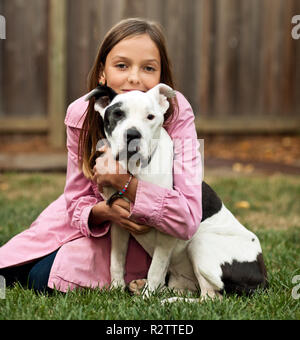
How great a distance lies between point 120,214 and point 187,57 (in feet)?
20.8

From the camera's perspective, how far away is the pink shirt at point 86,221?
3033mm

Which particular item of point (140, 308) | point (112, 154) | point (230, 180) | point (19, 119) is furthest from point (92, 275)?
point (19, 119)

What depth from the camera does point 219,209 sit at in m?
3.40

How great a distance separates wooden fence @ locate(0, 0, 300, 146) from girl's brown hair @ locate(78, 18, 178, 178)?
4614mm

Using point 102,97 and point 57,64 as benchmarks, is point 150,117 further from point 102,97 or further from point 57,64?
point 57,64

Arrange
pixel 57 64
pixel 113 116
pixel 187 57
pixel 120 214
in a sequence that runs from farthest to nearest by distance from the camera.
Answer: pixel 187 57, pixel 57 64, pixel 120 214, pixel 113 116

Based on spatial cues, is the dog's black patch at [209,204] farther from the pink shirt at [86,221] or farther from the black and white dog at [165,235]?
the pink shirt at [86,221]

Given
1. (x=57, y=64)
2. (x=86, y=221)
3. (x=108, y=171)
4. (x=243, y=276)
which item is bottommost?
(x=243, y=276)

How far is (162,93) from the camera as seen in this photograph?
3105mm

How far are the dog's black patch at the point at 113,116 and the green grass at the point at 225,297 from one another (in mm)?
937

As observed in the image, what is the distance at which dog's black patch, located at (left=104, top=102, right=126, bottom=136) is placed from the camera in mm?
2869

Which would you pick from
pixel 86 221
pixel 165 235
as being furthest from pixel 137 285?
pixel 86 221

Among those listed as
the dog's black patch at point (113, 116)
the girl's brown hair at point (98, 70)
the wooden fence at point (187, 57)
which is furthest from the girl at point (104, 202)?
the wooden fence at point (187, 57)

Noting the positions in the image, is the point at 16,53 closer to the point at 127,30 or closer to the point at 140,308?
the point at 127,30
